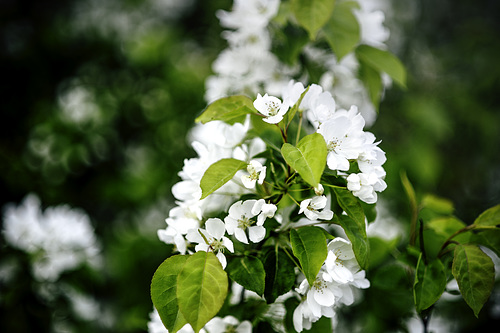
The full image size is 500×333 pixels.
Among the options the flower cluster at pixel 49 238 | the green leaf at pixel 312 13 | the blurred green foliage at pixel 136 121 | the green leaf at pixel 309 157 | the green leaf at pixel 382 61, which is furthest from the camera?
the blurred green foliage at pixel 136 121

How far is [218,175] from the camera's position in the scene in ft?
2.43

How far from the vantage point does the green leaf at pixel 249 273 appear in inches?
28.4

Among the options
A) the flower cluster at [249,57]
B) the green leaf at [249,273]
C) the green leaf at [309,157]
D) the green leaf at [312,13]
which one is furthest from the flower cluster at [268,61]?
the green leaf at [249,273]

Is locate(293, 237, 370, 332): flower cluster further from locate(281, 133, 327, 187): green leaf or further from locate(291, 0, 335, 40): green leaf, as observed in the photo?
locate(291, 0, 335, 40): green leaf

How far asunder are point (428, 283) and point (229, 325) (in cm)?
43

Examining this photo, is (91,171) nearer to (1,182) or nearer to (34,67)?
(1,182)

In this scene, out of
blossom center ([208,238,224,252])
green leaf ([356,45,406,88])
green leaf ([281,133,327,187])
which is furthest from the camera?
green leaf ([356,45,406,88])

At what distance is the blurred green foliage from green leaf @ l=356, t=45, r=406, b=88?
857 millimetres

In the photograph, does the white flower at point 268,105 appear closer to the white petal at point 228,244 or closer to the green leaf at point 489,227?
the white petal at point 228,244

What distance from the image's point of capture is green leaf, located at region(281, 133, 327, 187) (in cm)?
66

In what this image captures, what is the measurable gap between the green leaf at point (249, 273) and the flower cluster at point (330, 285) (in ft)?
0.25

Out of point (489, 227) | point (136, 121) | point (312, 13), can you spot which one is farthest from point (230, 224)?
point (136, 121)

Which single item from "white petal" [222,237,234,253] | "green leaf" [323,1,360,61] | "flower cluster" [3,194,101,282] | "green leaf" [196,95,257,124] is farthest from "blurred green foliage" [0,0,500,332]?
"white petal" [222,237,234,253]

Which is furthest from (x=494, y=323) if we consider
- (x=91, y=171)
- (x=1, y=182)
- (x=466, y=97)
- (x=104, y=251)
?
(x=1, y=182)
